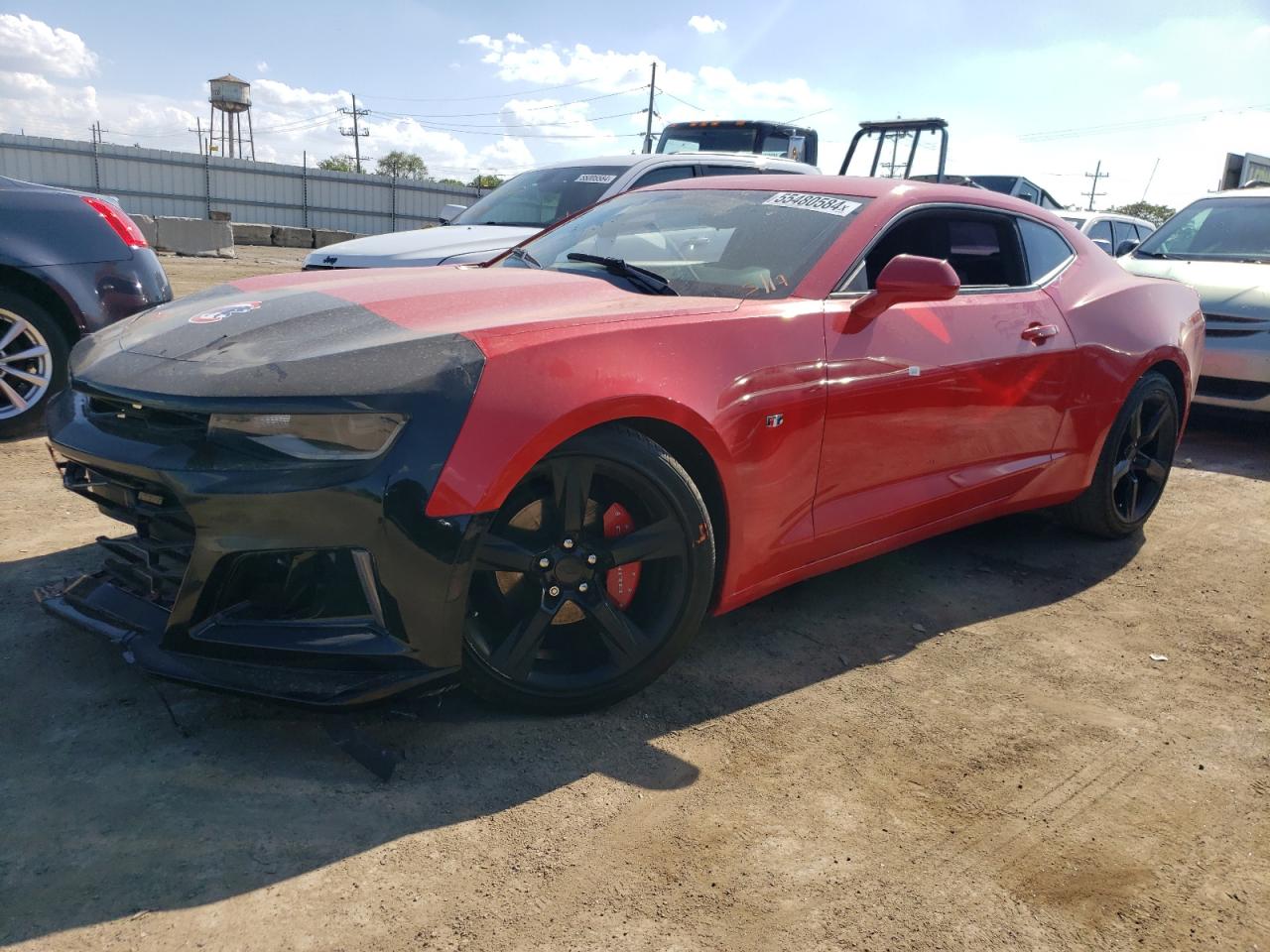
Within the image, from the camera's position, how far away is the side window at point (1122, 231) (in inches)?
514

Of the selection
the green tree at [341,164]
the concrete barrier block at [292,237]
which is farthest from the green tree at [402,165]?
the concrete barrier block at [292,237]

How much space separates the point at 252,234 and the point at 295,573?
83.0 feet

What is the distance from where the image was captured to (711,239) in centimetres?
339

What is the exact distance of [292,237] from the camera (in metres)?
25.4

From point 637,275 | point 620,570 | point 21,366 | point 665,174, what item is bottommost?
point 620,570

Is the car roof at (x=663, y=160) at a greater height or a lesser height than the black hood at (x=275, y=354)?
greater

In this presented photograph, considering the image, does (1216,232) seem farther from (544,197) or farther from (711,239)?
(711,239)

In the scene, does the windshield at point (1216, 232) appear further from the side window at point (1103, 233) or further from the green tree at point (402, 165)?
the green tree at point (402, 165)

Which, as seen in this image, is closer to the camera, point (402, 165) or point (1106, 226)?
point (1106, 226)

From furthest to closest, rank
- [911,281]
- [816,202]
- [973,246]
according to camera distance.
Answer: [973,246], [816,202], [911,281]

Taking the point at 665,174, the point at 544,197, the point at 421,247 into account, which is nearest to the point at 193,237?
the point at 544,197

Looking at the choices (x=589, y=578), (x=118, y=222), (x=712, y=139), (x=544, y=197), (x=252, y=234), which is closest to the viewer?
(x=589, y=578)

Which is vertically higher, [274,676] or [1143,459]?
[1143,459]

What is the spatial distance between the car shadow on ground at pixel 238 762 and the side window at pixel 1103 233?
1092 cm
